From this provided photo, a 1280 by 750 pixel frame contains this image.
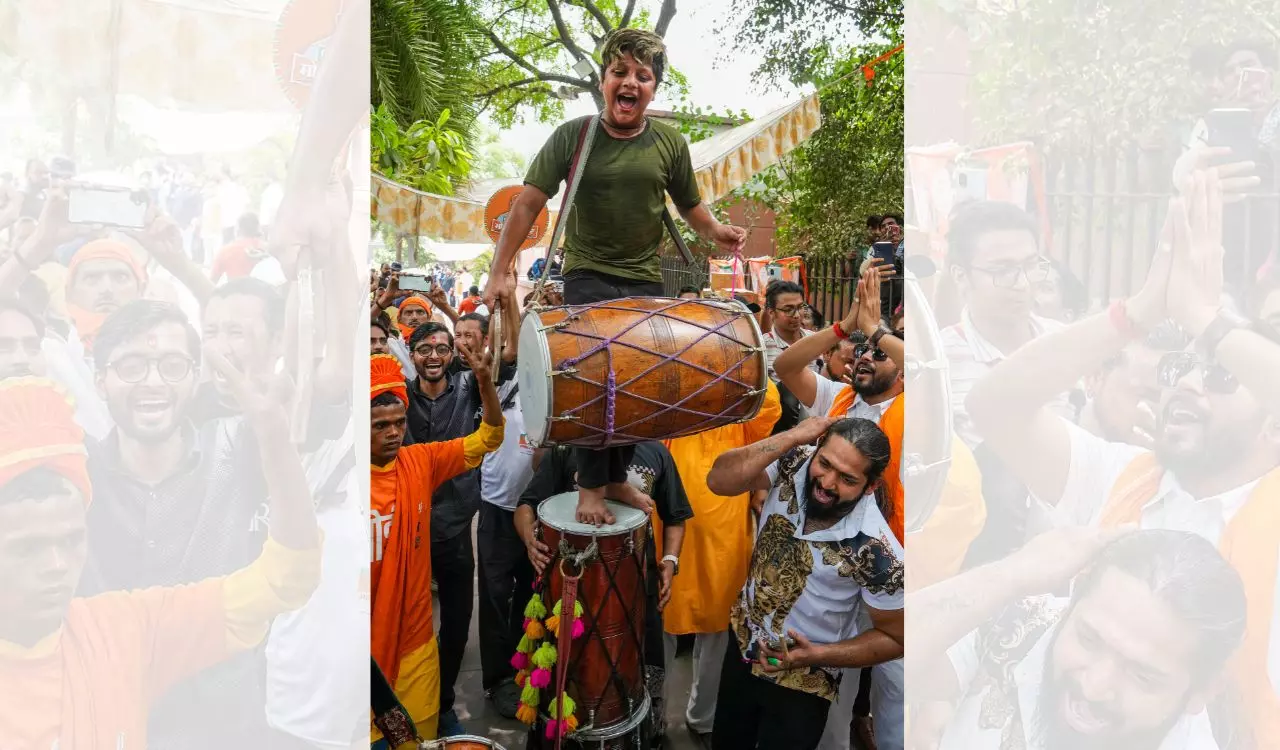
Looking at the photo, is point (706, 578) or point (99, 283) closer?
point (99, 283)

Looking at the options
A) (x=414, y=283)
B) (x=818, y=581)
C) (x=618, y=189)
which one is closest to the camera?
(x=618, y=189)

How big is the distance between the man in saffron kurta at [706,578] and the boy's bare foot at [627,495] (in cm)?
86

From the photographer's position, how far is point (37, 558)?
4.26 feet

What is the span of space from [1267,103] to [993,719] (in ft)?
3.58

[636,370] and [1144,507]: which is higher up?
[636,370]

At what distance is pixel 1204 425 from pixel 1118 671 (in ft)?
1.38

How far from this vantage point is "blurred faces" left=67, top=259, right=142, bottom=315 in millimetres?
1290

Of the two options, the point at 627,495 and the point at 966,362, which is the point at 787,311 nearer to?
the point at 627,495

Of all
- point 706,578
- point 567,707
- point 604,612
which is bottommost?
point 567,707

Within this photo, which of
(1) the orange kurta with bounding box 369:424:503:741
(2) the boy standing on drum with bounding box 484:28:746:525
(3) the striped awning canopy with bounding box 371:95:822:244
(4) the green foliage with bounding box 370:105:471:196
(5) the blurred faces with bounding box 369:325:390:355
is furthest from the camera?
(4) the green foliage with bounding box 370:105:471:196

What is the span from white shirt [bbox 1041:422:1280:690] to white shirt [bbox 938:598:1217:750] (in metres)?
0.16

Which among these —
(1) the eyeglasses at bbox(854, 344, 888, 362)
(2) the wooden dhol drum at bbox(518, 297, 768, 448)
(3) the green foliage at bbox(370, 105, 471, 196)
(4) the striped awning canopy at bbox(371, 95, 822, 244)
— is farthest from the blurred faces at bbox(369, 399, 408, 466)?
(3) the green foliage at bbox(370, 105, 471, 196)

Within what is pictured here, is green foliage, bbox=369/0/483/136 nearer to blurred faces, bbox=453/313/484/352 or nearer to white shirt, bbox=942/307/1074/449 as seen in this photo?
blurred faces, bbox=453/313/484/352

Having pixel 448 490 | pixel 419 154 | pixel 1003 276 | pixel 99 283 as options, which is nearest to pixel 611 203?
pixel 1003 276
